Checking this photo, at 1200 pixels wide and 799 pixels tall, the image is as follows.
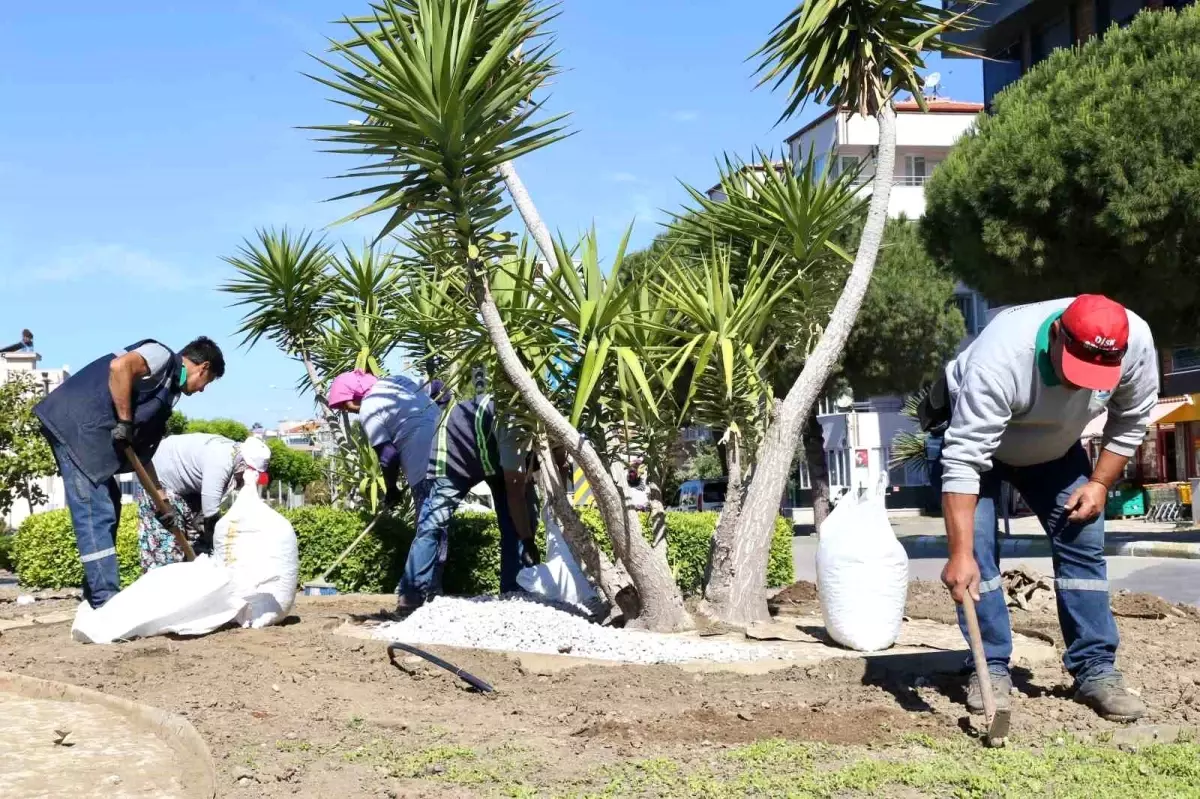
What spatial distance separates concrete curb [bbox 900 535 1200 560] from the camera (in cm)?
1625

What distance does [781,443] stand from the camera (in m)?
6.62

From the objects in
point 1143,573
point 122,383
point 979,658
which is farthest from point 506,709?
point 1143,573

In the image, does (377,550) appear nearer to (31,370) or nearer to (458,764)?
(458,764)

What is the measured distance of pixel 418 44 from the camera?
5562 millimetres

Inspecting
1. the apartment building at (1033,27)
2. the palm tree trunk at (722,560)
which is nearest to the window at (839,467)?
the apartment building at (1033,27)

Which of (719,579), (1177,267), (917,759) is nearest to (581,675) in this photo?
(719,579)

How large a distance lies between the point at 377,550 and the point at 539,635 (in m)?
3.76

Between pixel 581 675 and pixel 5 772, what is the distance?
2.31 metres

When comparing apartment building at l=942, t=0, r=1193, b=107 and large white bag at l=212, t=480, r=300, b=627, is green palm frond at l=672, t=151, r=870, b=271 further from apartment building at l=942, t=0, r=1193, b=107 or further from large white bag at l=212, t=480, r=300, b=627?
apartment building at l=942, t=0, r=1193, b=107

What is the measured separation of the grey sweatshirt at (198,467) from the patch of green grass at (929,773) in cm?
466

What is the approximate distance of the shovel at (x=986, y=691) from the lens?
12.4 ft

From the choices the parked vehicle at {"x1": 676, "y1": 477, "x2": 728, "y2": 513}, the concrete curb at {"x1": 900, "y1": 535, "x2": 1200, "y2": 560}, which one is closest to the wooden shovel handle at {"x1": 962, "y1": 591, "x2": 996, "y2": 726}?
the concrete curb at {"x1": 900, "y1": 535, "x2": 1200, "y2": 560}

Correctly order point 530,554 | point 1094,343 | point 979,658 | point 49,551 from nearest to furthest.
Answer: point 1094,343 < point 979,658 < point 530,554 < point 49,551

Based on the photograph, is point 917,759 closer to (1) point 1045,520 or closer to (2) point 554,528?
(1) point 1045,520
